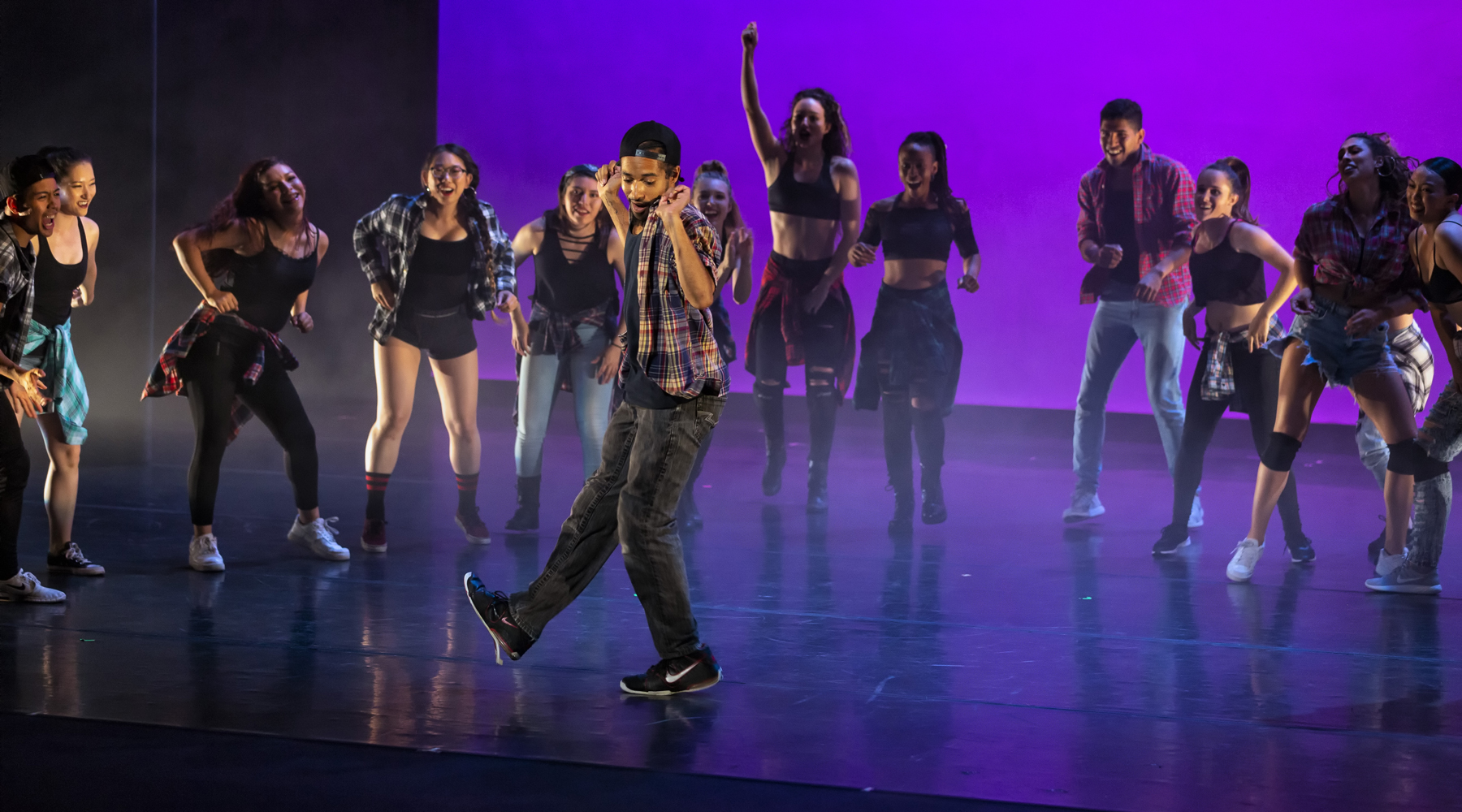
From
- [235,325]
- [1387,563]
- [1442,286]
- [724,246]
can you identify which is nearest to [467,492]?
[235,325]

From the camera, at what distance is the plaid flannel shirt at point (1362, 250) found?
446 cm

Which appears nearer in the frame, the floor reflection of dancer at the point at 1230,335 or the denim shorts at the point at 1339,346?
the denim shorts at the point at 1339,346

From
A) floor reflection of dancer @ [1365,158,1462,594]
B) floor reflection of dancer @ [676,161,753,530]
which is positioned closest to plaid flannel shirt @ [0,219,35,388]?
floor reflection of dancer @ [676,161,753,530]

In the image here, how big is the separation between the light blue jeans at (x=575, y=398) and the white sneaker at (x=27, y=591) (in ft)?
6.06

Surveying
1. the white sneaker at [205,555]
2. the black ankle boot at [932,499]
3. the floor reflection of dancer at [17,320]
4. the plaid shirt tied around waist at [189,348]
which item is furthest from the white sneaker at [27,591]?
the black ankle boot at [932,499]

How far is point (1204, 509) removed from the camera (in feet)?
20.8

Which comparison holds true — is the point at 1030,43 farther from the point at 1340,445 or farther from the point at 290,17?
the point at 290,17

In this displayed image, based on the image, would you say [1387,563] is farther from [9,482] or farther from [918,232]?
[9,482]

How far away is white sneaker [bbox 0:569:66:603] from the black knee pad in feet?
13.2

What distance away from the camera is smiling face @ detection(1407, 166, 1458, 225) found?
4133mm

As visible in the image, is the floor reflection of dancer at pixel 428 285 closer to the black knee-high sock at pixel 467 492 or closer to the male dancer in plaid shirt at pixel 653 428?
the black knee-high sock at pixel 467 492

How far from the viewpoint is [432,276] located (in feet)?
16.7

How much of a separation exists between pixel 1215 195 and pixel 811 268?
5.64 ft

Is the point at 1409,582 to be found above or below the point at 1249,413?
below
